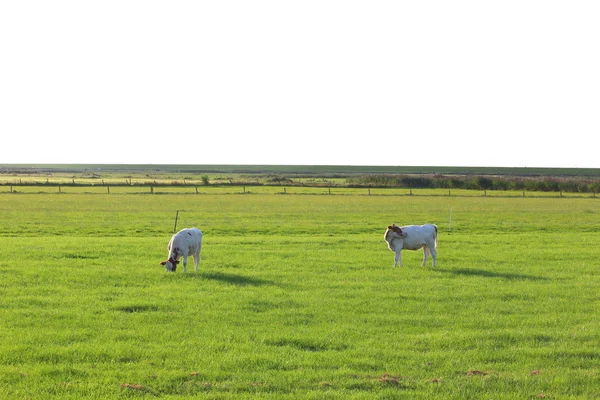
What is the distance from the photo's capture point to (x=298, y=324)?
14359mm

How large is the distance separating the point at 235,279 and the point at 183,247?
2462 millimetres

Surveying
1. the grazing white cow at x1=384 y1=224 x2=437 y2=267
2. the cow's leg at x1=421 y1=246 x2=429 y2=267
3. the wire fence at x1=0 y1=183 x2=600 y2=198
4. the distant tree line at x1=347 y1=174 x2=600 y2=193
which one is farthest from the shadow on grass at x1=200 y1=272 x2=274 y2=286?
the distant tree line at x1=347 y1=174 x2=600 y2=193

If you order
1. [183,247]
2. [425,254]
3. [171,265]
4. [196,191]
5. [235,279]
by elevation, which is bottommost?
[196,191]

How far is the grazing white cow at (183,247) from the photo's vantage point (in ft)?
70.2

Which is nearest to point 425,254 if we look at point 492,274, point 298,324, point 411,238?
point 411,238

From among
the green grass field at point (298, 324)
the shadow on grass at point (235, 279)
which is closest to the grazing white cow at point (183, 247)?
the green grass field at point (298, 324)

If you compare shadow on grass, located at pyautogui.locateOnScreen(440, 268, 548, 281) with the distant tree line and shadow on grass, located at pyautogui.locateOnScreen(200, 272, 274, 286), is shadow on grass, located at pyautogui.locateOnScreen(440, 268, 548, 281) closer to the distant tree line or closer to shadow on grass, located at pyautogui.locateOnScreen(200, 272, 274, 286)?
shadow on grass, located at pyautogui.locateOnScreen(200, 272, 274, 286)

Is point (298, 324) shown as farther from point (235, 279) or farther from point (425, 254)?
point (425, 254)

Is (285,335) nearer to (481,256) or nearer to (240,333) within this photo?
(240,333)

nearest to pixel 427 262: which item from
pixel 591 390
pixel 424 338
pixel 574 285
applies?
pixel 574 285

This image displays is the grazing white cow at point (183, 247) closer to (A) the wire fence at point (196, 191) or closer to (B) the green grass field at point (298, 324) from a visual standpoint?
(B) the green grass field at point (298, 324)

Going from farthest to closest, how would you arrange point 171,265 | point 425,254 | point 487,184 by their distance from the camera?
point 487,184 < point 425,254 < point 171,265

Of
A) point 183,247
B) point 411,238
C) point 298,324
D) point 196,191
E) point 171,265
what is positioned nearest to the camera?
point 298,324

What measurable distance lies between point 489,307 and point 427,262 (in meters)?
8.65
